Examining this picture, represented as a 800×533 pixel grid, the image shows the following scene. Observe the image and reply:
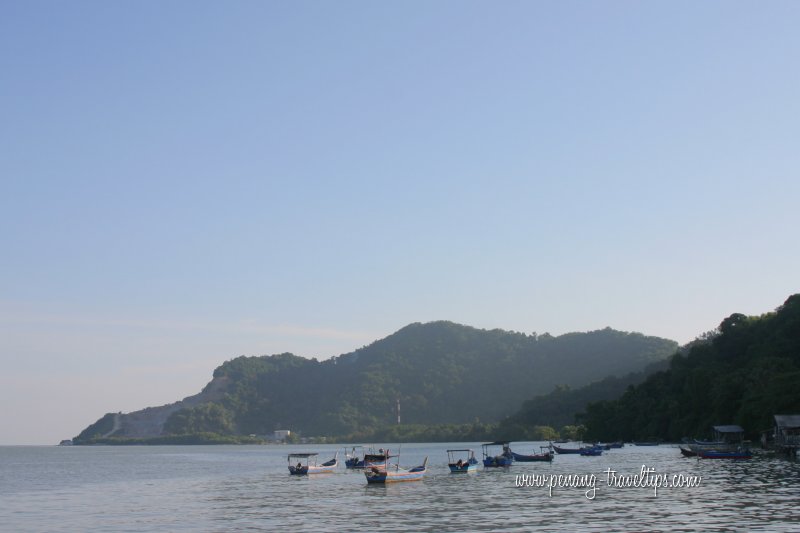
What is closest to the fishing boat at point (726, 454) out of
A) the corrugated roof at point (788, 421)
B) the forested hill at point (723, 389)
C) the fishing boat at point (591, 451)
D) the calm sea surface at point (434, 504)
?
the calm sea surface at point (434, 504)

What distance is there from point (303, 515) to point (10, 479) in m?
59.4

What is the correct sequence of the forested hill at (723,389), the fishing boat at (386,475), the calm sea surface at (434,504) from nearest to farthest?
the calm sea surface at (434,504)
the fishing boat at (386,475)
the forested hill at (723,389)

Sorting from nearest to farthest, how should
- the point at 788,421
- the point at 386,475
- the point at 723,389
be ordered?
the point at 386,475 → the point at 788,421 → the point at 723,389

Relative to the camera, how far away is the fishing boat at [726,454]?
7925 centimetres

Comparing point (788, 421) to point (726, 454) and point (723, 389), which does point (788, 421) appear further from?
point (723, 389)

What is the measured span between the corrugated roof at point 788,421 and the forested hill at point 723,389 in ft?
31.6

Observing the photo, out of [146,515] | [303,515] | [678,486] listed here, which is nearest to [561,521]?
[303,515]

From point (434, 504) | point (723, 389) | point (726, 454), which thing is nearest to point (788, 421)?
point (726, 454)

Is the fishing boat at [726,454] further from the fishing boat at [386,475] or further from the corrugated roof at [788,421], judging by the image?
the fishing boat at [386,475]

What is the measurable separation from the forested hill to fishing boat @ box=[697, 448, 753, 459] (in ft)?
47.0

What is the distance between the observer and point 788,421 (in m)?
81.1

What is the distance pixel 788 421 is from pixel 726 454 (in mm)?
7259

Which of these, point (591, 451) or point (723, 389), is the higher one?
point (723, 389)

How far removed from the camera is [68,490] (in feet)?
233
